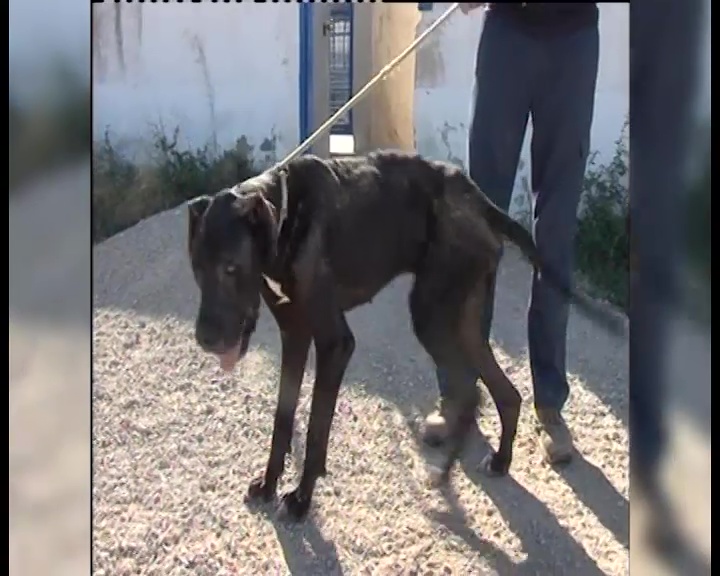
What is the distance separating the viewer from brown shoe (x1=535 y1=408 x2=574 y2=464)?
1.39m

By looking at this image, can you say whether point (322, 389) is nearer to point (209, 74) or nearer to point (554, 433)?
point (554, 433)

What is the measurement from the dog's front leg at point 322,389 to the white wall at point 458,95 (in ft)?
0.87

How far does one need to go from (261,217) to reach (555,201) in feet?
1.29

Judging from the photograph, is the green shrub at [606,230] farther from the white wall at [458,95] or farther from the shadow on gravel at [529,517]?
the shadow on gravel at [529,517]

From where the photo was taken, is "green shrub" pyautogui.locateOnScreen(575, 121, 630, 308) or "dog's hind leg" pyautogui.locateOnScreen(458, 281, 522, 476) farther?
"dog's hind leg" pyautogui.locateOnScreen(458, 281, 522, 476)

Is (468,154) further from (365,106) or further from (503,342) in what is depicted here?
(503,342)

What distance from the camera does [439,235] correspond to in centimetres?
141

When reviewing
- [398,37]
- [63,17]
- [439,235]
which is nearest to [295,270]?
[439,235]

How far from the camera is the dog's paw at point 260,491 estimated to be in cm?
137

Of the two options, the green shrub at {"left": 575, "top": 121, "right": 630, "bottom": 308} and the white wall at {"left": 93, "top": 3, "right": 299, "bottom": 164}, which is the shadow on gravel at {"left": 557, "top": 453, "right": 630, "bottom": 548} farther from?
the white wall at {"left": 93, "top": 3, "right": 299, "bottom": 164}

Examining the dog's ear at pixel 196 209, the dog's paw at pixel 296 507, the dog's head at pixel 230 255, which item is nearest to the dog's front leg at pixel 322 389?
the dog's paw at pixel 296 507

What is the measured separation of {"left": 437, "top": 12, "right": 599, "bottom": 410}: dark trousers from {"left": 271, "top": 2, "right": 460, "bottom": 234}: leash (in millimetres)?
68

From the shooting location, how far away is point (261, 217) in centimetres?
131

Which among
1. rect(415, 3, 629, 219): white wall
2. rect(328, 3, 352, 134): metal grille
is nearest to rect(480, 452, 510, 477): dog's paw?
rect(415, 3, 629, 219): white wall
